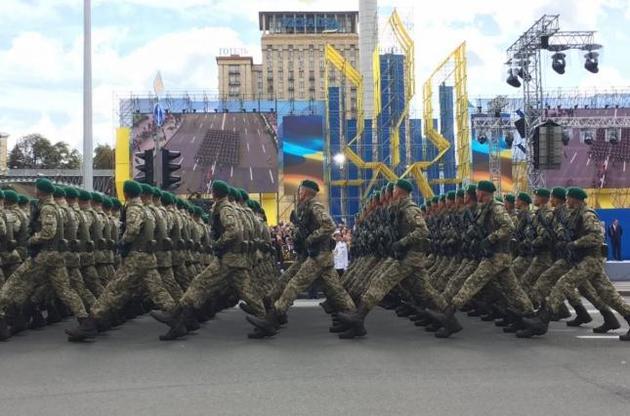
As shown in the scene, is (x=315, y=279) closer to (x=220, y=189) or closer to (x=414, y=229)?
(x=414, y=229)

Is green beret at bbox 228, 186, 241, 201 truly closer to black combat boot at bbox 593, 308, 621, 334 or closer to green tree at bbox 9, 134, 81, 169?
black combat boot at bbox 593, 308, 621, 334

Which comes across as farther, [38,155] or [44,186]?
[38,155]

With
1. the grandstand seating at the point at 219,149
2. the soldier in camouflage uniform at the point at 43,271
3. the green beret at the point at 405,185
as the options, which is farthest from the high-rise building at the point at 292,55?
the soldier in camouflage uniform at the point at 43,271

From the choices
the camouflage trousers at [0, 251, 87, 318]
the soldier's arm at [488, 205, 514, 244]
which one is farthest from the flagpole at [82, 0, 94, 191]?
the soldier's arm at [488, 205, 514, 244]

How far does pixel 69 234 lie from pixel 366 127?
30923 millimetres

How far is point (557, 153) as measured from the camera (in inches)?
827

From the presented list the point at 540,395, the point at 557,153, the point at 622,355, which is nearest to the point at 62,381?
the point at 540,395

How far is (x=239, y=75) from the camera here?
122625 millimetres

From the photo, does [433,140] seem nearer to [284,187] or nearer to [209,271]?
[284,187]

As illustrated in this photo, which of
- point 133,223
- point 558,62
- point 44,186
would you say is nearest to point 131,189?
point 133,223

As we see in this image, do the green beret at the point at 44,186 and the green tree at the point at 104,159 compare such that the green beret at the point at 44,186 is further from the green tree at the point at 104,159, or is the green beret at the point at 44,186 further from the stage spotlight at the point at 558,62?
the green tree at the point at 104,159

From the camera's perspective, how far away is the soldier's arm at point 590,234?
32.5 feet

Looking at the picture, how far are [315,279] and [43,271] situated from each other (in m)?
3.22

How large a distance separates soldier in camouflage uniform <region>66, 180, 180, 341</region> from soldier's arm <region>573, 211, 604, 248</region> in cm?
490
